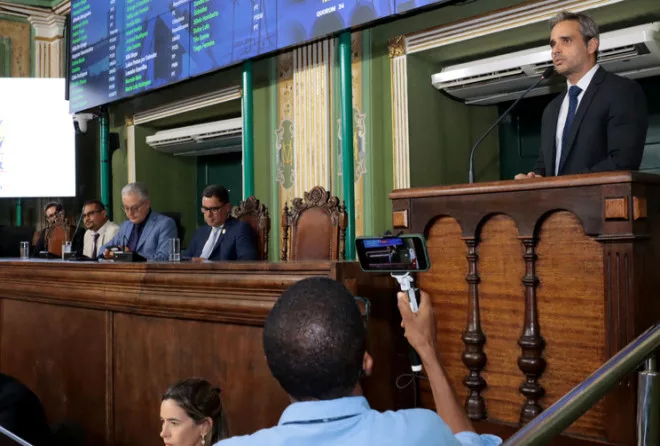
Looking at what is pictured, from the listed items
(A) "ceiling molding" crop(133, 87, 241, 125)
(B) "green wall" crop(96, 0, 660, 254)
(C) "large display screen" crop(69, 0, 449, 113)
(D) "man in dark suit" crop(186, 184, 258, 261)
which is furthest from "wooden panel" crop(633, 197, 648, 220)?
(A) "ceiling molding" crop(133, 87, 241, 125)

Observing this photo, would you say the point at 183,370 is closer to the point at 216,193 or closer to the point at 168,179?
the point at 216,193

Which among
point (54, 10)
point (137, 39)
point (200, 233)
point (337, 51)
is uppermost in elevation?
point (54, 10)

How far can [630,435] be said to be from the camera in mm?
1507

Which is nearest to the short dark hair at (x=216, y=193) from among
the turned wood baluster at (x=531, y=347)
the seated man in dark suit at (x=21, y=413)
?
the seated man in dark suit at (x=21, y=413)

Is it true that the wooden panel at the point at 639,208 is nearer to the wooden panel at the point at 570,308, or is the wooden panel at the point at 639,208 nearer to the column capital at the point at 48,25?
the wooden panel at the point at 570,308

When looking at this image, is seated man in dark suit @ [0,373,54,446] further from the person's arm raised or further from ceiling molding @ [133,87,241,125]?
ceiling molding @ [133,87,241,125]

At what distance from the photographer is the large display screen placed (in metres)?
3.87

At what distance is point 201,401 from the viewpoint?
1.68 meters

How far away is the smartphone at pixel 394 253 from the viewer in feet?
4.24

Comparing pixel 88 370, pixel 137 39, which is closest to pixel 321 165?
pixel 137 39

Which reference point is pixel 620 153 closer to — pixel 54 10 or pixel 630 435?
pixel 630 435

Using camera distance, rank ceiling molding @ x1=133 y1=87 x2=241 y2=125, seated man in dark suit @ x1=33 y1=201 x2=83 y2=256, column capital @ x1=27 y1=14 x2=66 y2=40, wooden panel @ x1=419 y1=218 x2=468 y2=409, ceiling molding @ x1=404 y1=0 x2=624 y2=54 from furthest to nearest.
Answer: column capital @ x1=27 y1=14 x2=66 y2=40 → seated man in dark suit @ x1=33 y1=201 x2=83 y2=256 → ceiling molding @ x1=133 y1=87 x2=241 y2=125 → ceiling molding @ x1=404 y1=0 x2=624 y2=54 → wooden panel @ x1=419 y1=218 x2=468 y2=409

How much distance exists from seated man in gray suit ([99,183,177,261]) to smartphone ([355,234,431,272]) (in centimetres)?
287

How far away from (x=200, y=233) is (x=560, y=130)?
2.54 meters
